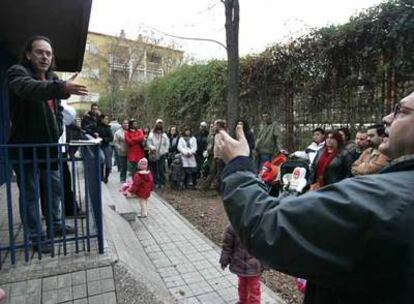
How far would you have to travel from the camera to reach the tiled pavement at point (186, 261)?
417cm

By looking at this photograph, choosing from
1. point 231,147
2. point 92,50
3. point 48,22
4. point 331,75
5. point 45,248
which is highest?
point 92,50

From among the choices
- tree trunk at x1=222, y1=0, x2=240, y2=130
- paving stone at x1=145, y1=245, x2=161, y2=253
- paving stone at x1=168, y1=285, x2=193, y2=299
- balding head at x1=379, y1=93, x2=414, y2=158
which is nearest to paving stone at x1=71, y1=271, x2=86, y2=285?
paving stone at x1=168, y1=285, x2=193, y2=299

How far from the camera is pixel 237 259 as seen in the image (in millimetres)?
3801

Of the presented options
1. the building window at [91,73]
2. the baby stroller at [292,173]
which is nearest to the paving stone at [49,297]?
the baby stroller at [292,173]

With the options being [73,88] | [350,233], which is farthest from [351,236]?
[73,88]

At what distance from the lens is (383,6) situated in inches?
251

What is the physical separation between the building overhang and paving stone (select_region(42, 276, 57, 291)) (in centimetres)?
334

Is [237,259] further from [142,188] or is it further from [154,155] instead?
[154,155]

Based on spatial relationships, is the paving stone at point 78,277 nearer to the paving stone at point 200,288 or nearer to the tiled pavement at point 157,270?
the tiled pavement at point 157,270

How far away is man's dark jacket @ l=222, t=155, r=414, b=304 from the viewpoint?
3.42 feet

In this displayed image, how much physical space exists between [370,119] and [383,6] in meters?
2.00

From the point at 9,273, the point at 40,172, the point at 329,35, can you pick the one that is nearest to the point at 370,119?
the point at 329,35

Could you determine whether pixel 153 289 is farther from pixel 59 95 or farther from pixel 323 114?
pixel 323 114

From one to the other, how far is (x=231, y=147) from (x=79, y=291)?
217cm
